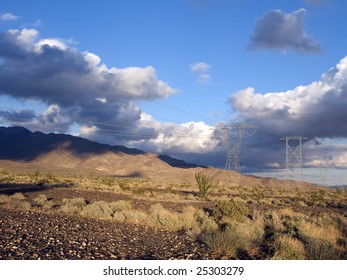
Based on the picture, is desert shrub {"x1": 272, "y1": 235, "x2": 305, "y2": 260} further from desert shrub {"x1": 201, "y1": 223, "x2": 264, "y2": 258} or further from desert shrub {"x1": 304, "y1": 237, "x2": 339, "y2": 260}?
desert shrub {"x1": 201, "y1": 223, "x2": 264, "y2": 258}

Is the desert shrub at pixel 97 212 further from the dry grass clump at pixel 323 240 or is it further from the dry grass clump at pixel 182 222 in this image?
the dry grass clump at pixel 323 240

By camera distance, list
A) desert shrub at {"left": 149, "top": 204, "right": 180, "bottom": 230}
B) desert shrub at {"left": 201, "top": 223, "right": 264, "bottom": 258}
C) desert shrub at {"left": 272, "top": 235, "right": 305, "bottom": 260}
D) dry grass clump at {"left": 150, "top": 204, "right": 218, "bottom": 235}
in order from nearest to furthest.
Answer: desert shrub at {"left": 272, "top": 235, "right": 305, "bottom": 260} < desert shrub at {"left": 201, "top": 223, "right": 264, "bottom": 258} < dry grass clump at {"left": 150, "top": 204, "right": 218, "bottom": 235} < desert shrub at {"left": 149, "top": 204, "right": 180, "bottom": 230}

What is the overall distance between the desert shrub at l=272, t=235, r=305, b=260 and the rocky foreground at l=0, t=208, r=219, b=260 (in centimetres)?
222

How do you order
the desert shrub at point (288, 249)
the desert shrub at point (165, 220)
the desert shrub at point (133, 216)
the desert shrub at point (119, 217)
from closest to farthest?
the desert shrub at point (288, 249), the desert shrub at point (165, 220), the desert shrub at point (119, 217), the desert shrub at point (133, 216)

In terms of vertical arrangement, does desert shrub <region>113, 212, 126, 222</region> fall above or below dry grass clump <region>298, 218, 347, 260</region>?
below

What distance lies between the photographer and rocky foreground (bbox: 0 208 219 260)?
15.2 metres

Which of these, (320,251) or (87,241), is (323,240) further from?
(87,241)

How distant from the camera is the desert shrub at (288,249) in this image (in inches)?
598

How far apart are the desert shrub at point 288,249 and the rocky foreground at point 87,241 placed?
222cm

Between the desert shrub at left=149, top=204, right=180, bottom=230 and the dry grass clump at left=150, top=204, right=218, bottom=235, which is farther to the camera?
the desert shrub at left=149, top=204, right=180, bottom=230

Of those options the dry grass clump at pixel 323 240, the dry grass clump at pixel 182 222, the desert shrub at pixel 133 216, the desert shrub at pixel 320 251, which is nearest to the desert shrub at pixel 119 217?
the desert shrub at pixel 133 216

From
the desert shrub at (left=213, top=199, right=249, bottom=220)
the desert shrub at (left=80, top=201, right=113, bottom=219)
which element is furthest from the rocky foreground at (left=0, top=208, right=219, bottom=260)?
the desert shrub at (left=213, top=199, right=249, bottom=220)
